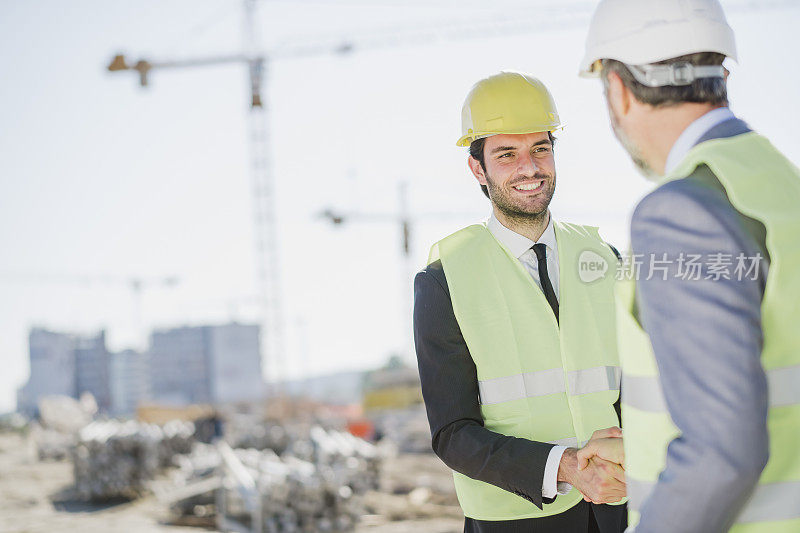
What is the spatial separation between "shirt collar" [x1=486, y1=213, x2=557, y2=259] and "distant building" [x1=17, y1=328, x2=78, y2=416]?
78.0 meters

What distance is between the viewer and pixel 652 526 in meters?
1.15

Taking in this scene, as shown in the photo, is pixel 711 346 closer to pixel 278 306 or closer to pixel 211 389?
pixel 278 306

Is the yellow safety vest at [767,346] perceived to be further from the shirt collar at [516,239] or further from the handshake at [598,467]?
the shirt collar at [516,239]

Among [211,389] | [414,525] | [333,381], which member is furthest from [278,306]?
[333,381]

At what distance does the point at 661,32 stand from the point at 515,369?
110cm

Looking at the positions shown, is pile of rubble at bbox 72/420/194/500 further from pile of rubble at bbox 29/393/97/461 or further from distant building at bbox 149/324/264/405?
distant building at bbox 149/324/264/405

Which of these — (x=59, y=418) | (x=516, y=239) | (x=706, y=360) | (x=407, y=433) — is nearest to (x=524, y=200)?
(x=516, y=239)

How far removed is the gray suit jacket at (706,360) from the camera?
1.08 meters

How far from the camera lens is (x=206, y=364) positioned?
307ft

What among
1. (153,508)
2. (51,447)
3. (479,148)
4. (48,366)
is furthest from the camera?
(48,366)

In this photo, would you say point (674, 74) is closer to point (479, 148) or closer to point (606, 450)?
point (606, 450)

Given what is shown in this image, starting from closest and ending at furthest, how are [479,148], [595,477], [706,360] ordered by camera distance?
[706,360], [595,477], [479,148]

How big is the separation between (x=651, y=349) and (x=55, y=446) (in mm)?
27117

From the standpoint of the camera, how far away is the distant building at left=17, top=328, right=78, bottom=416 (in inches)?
3076
